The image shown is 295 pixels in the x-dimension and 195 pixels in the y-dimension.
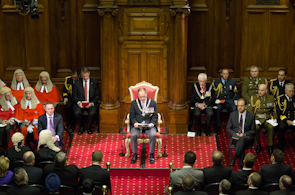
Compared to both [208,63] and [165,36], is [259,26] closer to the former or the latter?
[208,63]

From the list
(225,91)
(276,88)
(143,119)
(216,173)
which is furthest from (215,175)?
(276,88)

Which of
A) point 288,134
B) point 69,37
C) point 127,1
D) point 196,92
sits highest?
point 127,1

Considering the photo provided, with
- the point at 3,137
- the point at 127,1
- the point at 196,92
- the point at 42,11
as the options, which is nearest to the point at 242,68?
the point at 196,92

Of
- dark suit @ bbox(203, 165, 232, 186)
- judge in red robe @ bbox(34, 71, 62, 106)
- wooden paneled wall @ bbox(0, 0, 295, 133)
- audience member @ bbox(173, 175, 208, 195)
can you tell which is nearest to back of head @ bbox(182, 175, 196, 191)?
audience member @ bbox(173, 175, 208, 195)

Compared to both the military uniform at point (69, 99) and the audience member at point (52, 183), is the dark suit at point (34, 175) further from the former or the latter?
the military uniform at point (69, 99)

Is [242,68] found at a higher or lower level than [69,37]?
lower

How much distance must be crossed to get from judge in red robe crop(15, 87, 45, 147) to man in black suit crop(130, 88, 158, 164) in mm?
1661

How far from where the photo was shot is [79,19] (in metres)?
10.1

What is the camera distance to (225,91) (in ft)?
31.7

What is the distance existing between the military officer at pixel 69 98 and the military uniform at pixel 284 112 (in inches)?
152

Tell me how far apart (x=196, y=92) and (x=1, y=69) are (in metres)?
4.00

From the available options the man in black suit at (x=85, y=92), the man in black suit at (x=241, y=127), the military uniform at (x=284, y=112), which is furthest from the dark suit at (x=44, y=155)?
the military uniform at (x=284, y=112)

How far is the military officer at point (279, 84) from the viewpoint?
379 inches

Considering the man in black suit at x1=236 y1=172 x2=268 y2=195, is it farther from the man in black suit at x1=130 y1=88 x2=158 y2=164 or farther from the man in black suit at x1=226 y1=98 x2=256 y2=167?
the man in black suit at x1=130 y1=88 x2=158 y2=164
